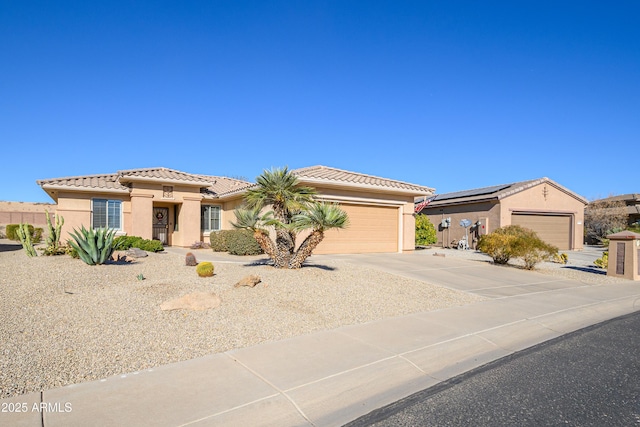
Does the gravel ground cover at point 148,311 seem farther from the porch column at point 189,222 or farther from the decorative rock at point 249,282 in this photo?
the porch column at point 189,222

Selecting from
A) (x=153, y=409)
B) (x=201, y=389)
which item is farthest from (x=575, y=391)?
(x=153, y=409)

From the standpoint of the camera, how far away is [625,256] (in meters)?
14.9

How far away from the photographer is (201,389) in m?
4.50

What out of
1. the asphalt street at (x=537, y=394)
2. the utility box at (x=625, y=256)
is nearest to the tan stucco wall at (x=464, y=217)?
the utility box at (x=625, y=256)

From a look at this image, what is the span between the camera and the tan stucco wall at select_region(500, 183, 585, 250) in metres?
25.2

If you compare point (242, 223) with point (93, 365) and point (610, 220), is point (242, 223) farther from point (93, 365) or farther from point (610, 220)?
point (610, 220)

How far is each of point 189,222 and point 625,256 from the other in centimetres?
1856

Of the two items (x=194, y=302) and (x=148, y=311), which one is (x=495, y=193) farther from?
(x=148, y=311)

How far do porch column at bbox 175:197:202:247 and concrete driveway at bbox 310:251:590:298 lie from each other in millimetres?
9353

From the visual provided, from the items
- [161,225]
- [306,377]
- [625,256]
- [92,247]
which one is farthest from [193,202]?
[625,256]

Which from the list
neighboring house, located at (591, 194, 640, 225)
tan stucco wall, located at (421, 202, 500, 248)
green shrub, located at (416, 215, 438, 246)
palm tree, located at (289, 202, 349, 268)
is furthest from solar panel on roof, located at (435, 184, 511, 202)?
palm tree, located at (289, 202, 349, 268)

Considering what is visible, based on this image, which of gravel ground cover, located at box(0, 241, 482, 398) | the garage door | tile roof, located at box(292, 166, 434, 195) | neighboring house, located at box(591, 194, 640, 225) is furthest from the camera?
neighboring house, located at box(591, 194, 640, 225)

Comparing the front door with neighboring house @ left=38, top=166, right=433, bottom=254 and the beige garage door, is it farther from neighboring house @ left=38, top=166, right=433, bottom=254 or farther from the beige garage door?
the beige garage door

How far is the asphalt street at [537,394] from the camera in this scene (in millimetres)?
4113
